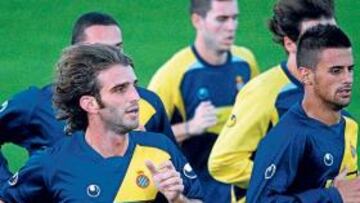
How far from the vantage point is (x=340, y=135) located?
659cm

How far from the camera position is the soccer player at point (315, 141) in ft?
20.7

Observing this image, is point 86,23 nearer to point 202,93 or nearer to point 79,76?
point 202,93

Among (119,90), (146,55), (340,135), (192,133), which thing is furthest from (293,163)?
(146,55)

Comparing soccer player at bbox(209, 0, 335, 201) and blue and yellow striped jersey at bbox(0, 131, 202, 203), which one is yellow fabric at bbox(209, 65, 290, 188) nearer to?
soccer player at bbox(209, 0, 335, 201)

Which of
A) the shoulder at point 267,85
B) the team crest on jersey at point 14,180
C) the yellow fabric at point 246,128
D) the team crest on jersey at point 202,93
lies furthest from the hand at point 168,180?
the team crest on jersey at point 202,93

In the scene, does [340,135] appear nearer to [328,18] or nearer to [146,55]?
[328,18]

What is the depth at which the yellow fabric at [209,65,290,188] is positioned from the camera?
7270 mm

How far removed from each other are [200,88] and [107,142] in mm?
2509

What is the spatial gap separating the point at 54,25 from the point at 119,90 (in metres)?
6.45

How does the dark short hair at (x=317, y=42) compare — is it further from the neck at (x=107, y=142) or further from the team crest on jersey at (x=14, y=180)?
the team crest on jersey at (x=14, y=180)

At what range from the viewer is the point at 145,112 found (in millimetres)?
7430

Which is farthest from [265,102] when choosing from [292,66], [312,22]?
[312,22]

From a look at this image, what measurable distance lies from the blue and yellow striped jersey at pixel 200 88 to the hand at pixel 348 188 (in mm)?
2109

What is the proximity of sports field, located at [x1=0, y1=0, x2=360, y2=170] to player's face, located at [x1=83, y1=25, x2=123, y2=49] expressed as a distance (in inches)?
146
